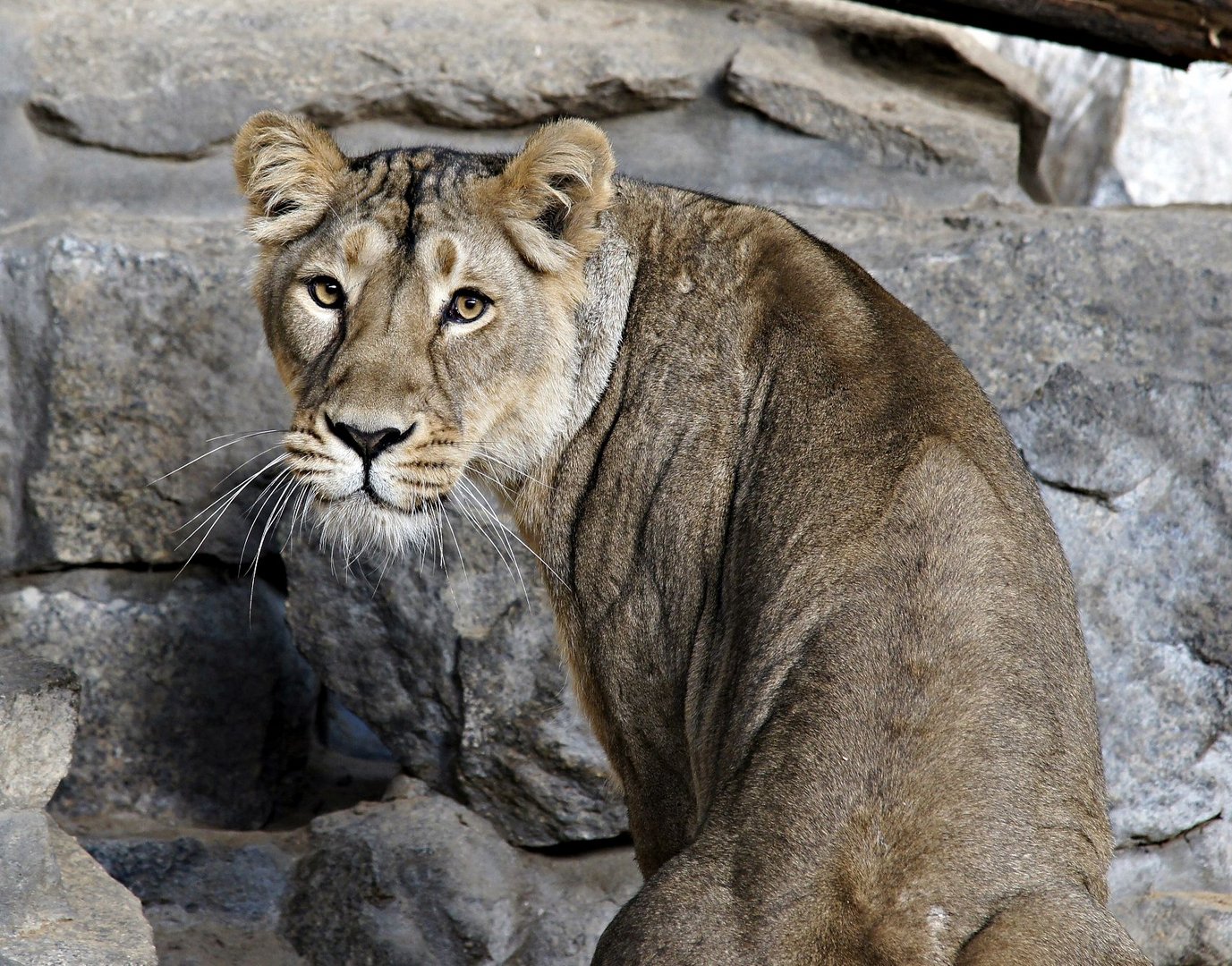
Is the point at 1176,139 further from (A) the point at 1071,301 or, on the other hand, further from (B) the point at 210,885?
(B) the point at 210,885

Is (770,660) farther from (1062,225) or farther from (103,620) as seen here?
(103,620)

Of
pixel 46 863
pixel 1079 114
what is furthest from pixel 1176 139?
pixel 46 863

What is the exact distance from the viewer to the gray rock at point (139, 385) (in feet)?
16.3

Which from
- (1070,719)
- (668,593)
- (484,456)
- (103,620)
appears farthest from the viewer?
(103,620)

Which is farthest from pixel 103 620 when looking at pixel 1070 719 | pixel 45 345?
pixel 1070 719

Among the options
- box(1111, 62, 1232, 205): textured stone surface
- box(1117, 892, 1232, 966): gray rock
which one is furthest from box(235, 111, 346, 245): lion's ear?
box(1111, 62, 1232, 205): textured stone surface

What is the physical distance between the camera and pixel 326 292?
147 inches

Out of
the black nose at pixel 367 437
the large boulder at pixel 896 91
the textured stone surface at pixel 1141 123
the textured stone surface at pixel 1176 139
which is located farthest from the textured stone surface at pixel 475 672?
the textured stone surface at pixel 1176 139

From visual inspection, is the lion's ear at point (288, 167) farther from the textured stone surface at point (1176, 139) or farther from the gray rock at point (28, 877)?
the textured stone surface at point (1176, 139)

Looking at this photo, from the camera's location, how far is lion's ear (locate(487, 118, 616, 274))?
3658 mm

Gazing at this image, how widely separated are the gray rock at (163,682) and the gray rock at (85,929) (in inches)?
54.8

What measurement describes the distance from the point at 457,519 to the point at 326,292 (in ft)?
4.48

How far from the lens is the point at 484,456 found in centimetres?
375

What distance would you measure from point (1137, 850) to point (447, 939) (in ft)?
7.64
